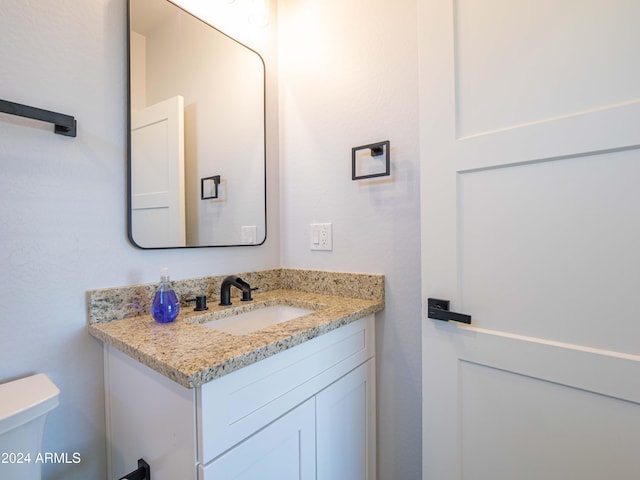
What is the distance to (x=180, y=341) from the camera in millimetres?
745

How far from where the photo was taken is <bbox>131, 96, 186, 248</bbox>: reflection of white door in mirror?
974 millimetres

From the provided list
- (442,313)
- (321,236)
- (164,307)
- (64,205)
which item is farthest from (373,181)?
(64,205)

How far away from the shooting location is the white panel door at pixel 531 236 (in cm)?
68

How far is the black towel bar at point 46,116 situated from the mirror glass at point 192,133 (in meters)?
0.15

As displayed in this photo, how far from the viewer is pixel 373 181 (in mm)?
1194

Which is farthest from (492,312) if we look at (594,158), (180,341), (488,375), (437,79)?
(180,341)

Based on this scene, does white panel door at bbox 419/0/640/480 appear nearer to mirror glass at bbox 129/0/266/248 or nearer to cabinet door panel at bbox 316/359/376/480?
cabinet door panel at bbox 316/359/376/480

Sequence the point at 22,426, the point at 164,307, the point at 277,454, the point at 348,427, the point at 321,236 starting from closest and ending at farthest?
1. the point at 22,426
2. the point at 277,454
3. the point at 164,307
4. the point at 348,427
5. the point at 321,236

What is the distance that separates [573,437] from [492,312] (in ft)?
1.12

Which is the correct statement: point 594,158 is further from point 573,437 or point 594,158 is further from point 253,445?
point 253,445

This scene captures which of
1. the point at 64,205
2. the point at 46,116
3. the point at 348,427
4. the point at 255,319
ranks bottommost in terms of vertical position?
the point at 348,427

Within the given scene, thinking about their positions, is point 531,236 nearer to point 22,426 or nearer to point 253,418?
point 253,418

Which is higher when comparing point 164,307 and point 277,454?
point 164,307

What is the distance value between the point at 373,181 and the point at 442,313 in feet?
1.86
